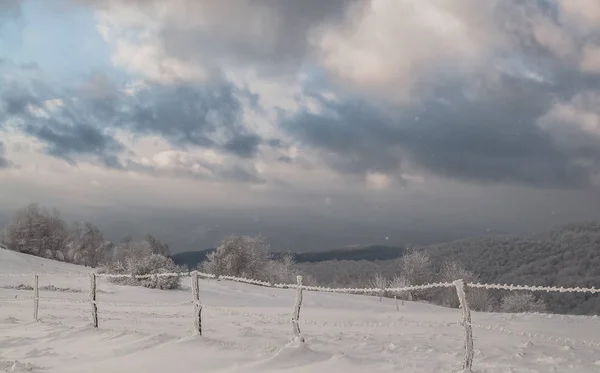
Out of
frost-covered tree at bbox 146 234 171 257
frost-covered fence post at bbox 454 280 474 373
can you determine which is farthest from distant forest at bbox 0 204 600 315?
frost-covered fence post at bbox 454 280 474 373

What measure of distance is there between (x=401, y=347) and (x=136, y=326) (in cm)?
688

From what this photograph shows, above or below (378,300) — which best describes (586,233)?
above

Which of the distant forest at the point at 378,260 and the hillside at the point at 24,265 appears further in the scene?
the distant forest at the point at 378,260

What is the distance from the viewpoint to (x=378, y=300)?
139 ft

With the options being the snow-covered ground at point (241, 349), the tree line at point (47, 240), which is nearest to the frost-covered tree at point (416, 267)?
the tree line at point (47, 240)

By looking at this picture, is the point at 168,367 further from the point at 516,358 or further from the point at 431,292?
the point at 431,292

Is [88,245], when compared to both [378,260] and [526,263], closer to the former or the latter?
[378,260]

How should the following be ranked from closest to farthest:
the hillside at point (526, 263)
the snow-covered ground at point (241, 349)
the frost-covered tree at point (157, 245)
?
1. the snow-covered ground at point (241, 349)
2. the hillside at point (526, 263)
3. the frost-covered tree at point (157, 245)

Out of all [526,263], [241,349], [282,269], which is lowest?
[241,349]

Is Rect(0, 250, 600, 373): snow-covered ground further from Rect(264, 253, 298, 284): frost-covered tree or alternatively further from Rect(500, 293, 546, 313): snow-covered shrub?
Rect(500, 293, 546, 313): snow-covered shrub

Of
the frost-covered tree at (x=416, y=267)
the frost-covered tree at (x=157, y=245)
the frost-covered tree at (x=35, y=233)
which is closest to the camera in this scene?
the frost-covered tree at (x=416, y=267)

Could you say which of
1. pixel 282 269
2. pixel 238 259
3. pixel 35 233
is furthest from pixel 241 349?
pixel 35 233

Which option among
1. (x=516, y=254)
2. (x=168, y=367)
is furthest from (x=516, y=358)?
(x=516, y=254)

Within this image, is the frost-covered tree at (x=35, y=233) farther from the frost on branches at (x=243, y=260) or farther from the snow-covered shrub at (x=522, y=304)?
the snow-covered shrub at (x=522, y=304)
